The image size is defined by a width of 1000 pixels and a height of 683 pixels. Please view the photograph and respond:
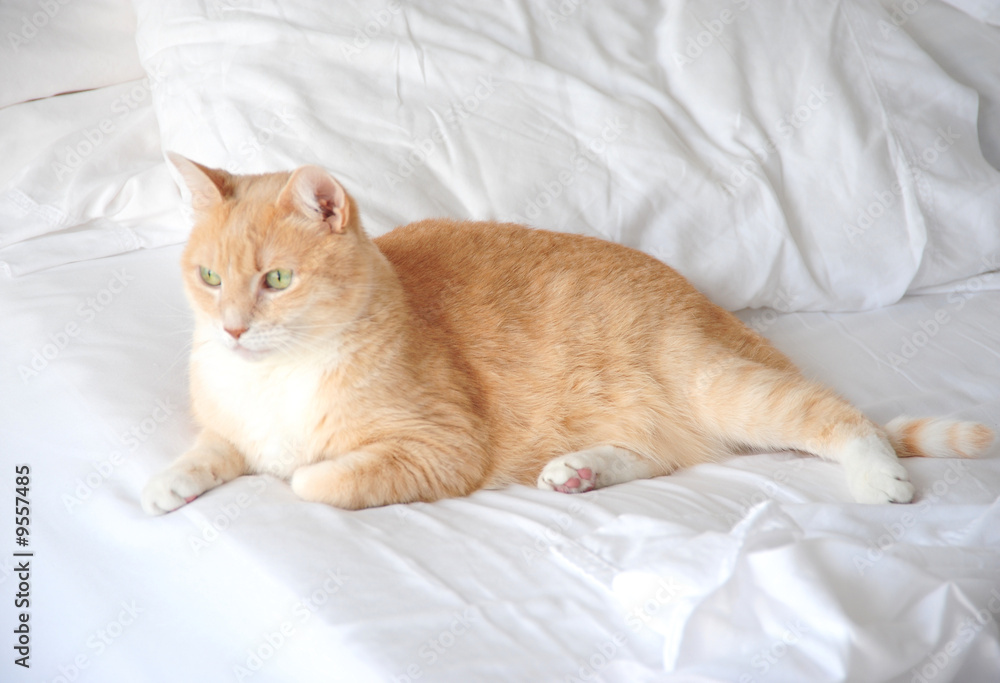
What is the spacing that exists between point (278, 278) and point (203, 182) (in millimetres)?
267

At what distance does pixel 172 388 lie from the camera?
192 cm

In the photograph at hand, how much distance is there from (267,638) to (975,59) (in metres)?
3.26

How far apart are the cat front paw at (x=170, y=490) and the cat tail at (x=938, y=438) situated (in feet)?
5.26

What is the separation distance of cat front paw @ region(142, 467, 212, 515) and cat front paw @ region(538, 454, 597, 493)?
0.75 metres

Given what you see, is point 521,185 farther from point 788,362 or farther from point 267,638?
point 267,638

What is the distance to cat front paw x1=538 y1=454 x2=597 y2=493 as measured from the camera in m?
1.80

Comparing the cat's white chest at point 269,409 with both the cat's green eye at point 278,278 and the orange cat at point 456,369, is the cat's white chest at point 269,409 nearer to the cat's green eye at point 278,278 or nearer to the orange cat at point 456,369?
the orange cat at point 456,369

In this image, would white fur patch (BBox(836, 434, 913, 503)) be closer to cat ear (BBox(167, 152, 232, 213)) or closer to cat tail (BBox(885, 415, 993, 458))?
cat tail (BBox(885, 415, 993, 458))

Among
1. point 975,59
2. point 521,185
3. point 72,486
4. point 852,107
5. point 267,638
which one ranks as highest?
point 975,59

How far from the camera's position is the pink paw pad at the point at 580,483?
1.80 metres

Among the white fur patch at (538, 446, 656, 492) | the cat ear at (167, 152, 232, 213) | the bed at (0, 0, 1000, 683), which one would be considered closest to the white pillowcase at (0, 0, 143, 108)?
the bed at (0, 0, 1000, 683)

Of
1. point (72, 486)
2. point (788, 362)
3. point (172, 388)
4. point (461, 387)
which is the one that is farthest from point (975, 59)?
point (72, 486)

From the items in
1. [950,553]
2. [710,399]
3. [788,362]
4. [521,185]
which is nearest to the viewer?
[950,553]

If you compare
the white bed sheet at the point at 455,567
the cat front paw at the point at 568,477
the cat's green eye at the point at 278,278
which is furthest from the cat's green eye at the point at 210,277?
the cat front paw at the point at 568,477
